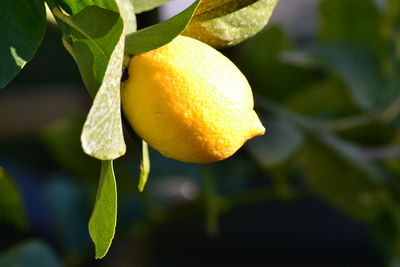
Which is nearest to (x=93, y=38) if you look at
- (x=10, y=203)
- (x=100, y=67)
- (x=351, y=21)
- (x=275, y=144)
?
(x=100, y=67)

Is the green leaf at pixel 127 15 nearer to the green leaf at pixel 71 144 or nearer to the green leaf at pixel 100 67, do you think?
the green leaf at pixel 100 67

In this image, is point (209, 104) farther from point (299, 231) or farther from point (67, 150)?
point (299, 231)

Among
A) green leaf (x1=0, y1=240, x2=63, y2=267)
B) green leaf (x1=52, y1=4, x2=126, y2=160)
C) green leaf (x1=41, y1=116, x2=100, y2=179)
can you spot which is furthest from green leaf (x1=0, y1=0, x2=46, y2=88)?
green leaf (x1=41, y1=116, x2=100, y2=179)

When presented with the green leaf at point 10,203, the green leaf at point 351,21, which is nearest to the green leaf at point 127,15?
the green leaf at point 10,203

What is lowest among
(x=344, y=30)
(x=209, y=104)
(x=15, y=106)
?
(x=15, y=106)

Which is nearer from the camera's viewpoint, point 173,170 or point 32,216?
→ point 173,170

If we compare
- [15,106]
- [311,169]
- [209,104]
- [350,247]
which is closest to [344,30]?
[311,169]

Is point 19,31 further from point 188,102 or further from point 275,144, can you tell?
point 275,144

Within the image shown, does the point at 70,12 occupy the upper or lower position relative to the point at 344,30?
upper
